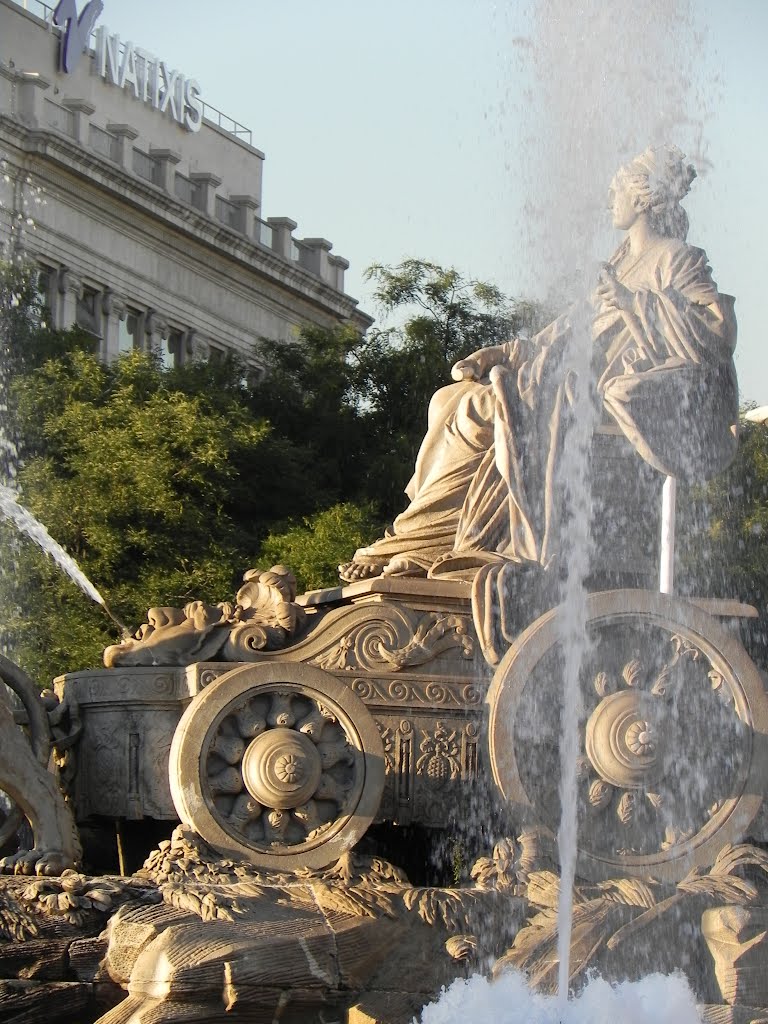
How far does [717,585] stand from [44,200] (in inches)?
971

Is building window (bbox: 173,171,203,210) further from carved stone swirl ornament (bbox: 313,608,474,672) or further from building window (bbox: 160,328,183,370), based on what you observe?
carved stone swirl ornament (bbox: 313,608,474,672)

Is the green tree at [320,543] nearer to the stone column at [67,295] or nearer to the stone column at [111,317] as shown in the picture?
the stone column at [67,295]

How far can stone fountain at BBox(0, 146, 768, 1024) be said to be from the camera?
1195 centimetres

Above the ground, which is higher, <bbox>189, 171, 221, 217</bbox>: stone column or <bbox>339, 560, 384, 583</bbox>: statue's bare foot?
<bbox>189, 171, 221, 217</bbox>: stone column

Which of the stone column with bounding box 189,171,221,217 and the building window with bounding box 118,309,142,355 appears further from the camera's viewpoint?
the stone column with bounding box 189,171,221,217

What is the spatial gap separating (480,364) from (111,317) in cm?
3353

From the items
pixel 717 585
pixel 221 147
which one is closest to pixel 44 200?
pixel 221 147

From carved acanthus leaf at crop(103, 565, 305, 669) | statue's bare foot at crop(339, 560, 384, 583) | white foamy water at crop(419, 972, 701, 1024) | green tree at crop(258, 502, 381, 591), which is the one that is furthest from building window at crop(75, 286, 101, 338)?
white foamy water at crop(419, 972, 701, 1024)

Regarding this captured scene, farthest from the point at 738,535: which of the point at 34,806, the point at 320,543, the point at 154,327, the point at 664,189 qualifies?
the point at 154,327

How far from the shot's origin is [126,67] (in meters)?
52.9

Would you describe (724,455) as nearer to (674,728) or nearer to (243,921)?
(674,728)

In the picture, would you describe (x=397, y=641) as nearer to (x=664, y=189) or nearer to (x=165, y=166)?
(x=664, y=189)

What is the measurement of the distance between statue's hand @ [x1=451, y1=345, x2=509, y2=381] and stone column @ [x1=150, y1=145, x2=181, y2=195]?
34988mm

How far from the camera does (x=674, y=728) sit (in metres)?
13.1
